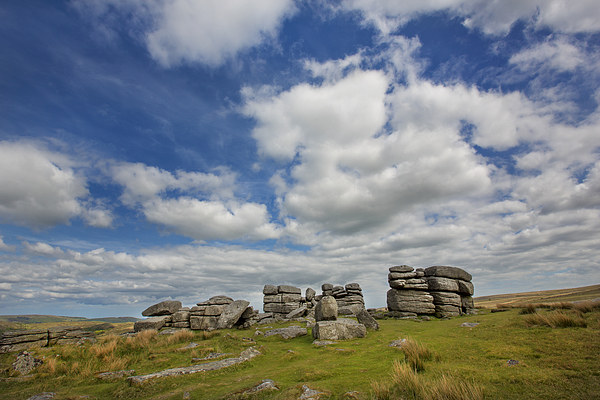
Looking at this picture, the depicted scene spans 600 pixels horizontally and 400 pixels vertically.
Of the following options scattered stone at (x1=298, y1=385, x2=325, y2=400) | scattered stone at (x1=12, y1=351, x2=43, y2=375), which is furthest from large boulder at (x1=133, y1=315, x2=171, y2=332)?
scattered stone at (x1=298, y1=385, x2=325, y2=400)

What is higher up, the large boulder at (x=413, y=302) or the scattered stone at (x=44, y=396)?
the large boulder at (x=413, y=302)

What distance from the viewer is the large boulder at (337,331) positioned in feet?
66.8

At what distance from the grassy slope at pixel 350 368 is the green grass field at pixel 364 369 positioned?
0.11 ft

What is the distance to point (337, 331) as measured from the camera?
20750mm

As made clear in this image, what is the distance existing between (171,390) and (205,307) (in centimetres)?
2340

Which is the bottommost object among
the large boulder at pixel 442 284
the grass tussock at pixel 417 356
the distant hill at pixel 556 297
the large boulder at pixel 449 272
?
the distant hill at pixel 556 297

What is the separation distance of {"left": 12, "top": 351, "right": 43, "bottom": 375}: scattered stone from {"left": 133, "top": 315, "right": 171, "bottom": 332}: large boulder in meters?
13.6

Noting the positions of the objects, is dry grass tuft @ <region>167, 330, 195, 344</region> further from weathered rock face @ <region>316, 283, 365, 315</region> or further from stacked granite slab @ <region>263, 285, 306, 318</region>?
weathered rock face @ <region>316, 283, 365, 315</region>

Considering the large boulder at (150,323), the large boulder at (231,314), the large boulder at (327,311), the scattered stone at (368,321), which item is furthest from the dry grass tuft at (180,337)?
the scattered stone at (368,321)

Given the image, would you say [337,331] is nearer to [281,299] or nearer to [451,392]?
[451,392]

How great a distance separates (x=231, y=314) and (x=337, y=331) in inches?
608

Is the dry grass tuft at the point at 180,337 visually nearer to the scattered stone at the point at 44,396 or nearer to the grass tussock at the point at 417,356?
the scattered stone at the point at 44,396

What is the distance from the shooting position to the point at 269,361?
52.4 ft

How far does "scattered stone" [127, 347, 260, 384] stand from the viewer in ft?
41.0
